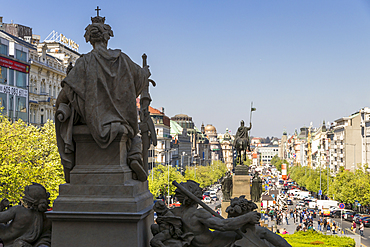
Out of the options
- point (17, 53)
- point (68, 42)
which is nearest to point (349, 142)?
point (68, 42)

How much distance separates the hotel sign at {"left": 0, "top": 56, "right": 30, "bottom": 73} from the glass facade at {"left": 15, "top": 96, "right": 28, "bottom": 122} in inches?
138

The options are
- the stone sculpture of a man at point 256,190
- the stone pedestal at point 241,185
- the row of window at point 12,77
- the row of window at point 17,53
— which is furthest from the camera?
the row of window at point 12,77

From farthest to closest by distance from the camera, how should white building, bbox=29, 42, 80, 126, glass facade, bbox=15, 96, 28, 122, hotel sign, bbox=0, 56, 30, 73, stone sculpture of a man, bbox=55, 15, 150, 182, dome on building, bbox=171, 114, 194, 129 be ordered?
dome on building, bbox=171, 114, 194, 129 < white building, bbox=29, 42, 80, 126 < glass facade, bbox=15, 96, 28, 122 < hotel sign, bbox=0, 56, 30, 73 < stone sculpture of a man, bbox=55, 15, 150, 182

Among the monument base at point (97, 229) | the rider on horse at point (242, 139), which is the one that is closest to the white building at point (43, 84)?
the rider on horse at point (242, 139)

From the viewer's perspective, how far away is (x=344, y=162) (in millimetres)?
106875

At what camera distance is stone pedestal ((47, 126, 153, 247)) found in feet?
21.8

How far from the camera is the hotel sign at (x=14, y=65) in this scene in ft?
180

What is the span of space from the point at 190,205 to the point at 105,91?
2.00 meters

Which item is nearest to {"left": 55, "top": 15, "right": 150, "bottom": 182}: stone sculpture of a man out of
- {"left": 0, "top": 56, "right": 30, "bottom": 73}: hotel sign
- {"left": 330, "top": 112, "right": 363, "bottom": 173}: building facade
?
{"left": 0, "top": 56, "right": 30, "bottom": 73}: hotel sign

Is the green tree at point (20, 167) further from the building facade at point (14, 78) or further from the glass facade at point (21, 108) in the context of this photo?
the glass facade at point (21, 108)

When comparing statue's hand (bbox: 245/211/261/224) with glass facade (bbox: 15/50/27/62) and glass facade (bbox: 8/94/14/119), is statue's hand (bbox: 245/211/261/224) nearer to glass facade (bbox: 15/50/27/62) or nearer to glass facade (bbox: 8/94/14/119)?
glass facade (bbox: 8/94/14/119)

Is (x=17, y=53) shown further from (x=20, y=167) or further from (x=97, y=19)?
(x=97, y=19)

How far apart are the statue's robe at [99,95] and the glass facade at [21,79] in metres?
54.9

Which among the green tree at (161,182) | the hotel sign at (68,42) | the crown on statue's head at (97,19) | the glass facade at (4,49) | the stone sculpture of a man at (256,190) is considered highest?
the hotel sign at (68,42)
